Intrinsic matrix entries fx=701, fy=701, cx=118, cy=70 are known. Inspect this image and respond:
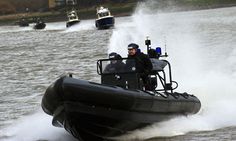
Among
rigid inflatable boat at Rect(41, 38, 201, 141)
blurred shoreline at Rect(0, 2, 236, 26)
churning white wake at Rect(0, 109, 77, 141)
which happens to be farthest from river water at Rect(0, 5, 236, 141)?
blurred shoreline at Rect(0, 2, 236, 26)

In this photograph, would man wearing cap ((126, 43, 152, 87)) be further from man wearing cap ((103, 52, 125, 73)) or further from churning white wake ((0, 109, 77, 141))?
churning white wake ((0, 109, 77, 141))

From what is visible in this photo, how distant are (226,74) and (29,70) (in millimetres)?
11134

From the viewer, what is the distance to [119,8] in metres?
117

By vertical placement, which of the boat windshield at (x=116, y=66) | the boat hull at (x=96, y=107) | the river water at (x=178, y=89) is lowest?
the river water at (x=178, y=89)

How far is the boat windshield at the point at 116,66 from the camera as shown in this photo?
42.2 feet

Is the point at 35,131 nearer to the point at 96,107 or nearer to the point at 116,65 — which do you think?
the point at 116,65

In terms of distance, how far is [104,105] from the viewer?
448 inches

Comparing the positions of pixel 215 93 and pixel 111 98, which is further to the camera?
pixel 215 93

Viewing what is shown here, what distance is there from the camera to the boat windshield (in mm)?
12875

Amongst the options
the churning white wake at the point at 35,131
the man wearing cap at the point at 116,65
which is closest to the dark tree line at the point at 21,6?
the churning white wake at the point at 35,131

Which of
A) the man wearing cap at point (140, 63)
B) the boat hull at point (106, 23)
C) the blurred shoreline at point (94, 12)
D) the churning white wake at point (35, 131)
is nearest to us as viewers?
the man wearing cap at point (140, 63)

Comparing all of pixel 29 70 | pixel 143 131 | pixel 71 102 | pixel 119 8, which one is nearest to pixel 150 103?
pixel 143 131

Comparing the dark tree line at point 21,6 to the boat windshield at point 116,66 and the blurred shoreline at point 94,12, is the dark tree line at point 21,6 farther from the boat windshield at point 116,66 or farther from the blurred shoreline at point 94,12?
the boat windshield at point 116,66

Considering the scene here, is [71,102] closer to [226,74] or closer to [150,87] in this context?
[150,87]
